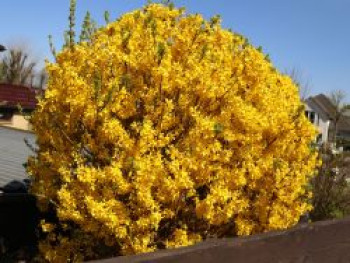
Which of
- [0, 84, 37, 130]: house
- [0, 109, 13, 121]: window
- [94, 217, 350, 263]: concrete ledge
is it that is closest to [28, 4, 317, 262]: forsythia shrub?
[94, 217, 350, 263]: concrete ledge

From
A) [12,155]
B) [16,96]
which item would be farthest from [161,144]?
[16,96]

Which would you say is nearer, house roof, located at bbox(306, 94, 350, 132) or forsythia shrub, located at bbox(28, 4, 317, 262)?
forsythia shrub, located at bbox(28, 4, 317, 262)

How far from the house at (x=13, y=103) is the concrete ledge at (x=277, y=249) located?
2419 centimetres

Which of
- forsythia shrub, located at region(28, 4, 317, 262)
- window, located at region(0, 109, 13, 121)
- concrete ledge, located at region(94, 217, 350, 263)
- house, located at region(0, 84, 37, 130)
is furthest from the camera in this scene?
window, located at region(0, 109, 13, 121)

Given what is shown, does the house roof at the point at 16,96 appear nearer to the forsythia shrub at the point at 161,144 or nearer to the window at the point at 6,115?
the window at the point at 6,115

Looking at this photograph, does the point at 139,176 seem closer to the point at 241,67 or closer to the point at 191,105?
the point at 191,105

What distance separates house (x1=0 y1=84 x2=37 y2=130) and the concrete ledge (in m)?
24.2

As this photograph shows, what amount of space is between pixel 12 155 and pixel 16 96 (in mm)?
17706

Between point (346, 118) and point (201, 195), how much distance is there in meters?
86.0

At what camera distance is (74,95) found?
18.1 feet

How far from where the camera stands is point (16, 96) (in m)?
27.9

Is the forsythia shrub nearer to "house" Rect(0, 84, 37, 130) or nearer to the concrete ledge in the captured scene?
the concrete ledge

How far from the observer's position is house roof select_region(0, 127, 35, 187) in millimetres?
9027

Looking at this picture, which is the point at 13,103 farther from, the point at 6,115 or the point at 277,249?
the point at 277,249
